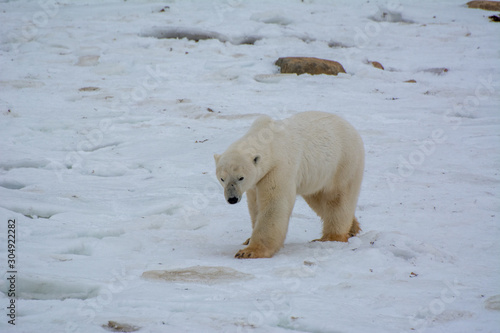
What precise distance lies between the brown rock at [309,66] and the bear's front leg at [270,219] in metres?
6.58

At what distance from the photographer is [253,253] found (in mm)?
4434

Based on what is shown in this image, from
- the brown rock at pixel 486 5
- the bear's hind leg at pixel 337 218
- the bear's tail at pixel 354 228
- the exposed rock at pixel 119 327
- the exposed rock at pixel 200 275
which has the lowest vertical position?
the bear's tail at pixel 354 228

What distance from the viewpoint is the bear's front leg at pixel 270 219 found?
4496mm

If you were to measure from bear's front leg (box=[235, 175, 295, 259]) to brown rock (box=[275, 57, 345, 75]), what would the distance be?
6.58m

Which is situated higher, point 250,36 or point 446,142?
point 250,36

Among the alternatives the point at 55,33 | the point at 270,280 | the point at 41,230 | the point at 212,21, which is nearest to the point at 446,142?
the point at 270,280

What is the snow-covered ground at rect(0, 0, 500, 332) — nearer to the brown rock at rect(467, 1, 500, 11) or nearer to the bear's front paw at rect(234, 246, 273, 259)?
the bear's front paw at rect(234, 246, 273, 259)

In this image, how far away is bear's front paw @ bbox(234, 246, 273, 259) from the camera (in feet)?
14.5

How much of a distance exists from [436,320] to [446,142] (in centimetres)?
528

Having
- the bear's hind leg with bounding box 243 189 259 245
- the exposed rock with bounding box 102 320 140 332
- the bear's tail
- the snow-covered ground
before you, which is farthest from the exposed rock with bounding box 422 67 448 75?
the exposed rock with bounding box 102 320 140 332

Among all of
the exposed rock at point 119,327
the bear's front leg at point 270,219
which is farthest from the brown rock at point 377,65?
the exposed rock at point 119,327

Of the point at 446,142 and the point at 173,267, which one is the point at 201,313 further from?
the point at 446,142

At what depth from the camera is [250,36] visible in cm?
1299

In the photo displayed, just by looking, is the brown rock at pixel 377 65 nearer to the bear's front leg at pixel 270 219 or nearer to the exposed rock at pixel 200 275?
the bear's front leg at pixel 270 219
